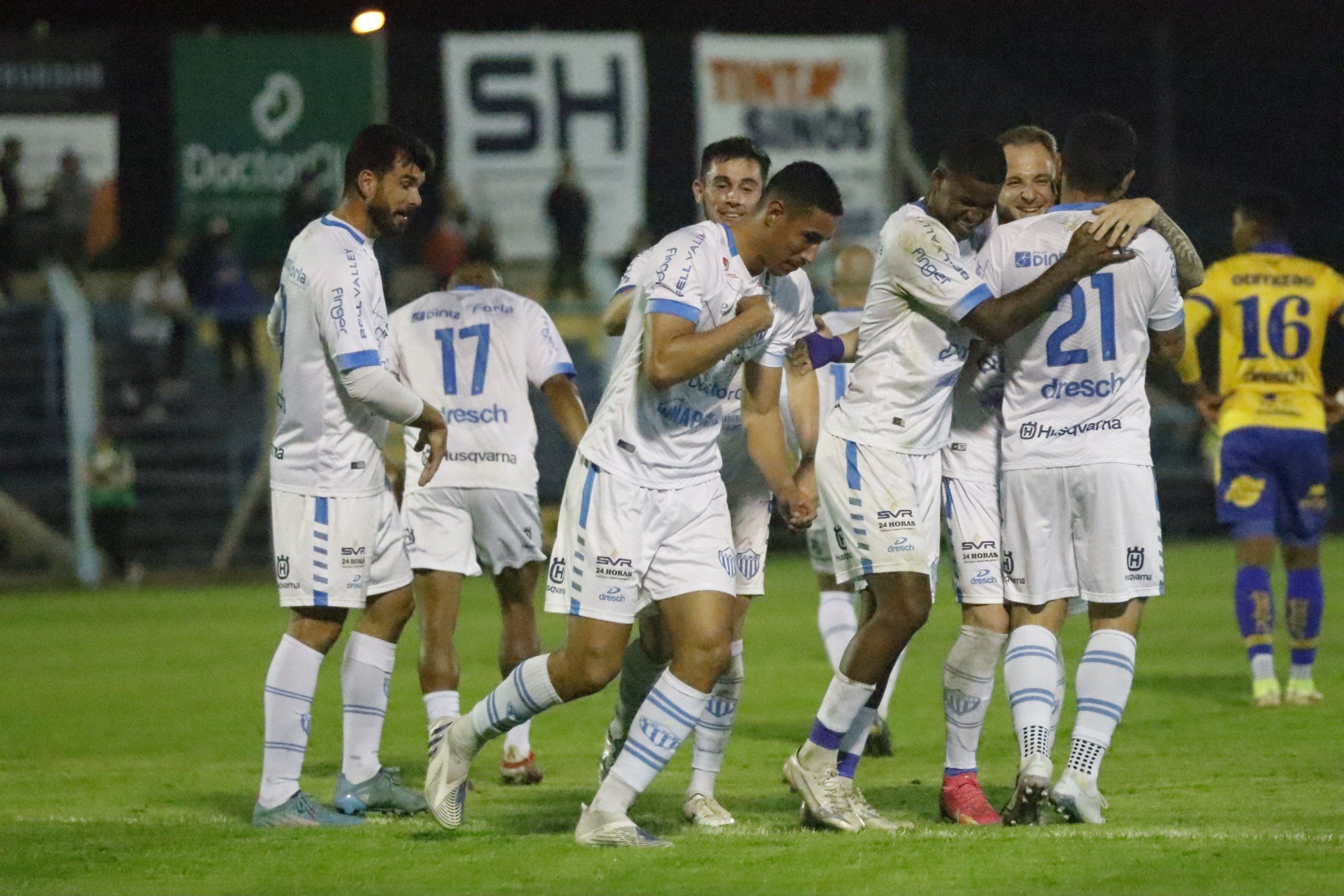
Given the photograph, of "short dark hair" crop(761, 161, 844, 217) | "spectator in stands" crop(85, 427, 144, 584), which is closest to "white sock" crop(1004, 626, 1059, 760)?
"short dark hair" crop(761, 161, 844, 217)

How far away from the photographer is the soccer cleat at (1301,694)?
34.5 feet

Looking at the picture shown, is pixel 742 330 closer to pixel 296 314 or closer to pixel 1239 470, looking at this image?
pixel 296 314

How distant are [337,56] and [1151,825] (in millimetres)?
20204

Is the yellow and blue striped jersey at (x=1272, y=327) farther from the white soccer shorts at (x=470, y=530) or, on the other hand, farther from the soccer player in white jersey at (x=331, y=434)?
the soccer player in white jersey at (x=331, y=434)

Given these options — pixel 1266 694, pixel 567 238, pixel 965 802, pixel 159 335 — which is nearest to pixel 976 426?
pixel 965 802

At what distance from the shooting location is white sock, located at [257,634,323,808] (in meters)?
7.22

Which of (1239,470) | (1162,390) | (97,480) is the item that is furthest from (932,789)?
(1162,390)

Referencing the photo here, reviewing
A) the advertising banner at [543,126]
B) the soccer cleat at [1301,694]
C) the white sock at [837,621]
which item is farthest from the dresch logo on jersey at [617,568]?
the advertising banner at [543,126]

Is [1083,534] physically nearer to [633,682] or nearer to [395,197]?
[633,682]

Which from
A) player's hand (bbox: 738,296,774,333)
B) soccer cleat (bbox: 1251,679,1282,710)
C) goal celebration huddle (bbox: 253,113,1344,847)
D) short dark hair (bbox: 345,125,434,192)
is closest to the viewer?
player's hand (bbox: 738,296,774,333)

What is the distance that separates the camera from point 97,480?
21.2m

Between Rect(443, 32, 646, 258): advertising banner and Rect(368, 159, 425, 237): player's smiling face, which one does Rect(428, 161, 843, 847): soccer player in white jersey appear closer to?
Rect(368, 159, 425, 237): player's smiling face

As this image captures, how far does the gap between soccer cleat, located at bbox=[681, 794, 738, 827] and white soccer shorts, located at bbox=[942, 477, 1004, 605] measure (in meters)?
1.18

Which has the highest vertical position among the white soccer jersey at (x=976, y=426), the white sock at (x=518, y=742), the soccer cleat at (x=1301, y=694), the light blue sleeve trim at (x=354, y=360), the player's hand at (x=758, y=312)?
the player's hand at (x=758, y=312)
